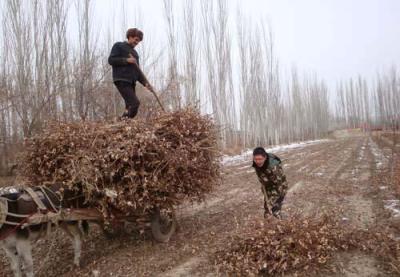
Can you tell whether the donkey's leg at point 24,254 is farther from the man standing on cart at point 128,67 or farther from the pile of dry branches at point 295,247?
the man standing on cart at point 128,67

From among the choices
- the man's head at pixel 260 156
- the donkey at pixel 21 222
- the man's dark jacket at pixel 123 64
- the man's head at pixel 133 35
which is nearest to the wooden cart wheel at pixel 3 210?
the donkey at pixel 21 222

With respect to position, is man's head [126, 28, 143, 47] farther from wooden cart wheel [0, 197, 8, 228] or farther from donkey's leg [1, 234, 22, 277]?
donkey's leg [1, 234, 22, 277]


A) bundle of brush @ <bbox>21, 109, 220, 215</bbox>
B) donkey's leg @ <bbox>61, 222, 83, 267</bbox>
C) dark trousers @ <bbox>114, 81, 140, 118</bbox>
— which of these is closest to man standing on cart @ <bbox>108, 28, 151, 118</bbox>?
dark trousers @ <bbox>114, 81, 140, 118</bbox>

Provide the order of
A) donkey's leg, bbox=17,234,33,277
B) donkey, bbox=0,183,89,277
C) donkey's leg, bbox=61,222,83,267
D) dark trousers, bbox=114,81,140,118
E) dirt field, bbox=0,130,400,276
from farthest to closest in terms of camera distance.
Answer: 1. dark trousers, bbox=114,81,140,118
2. donkey's leg, bbox=61,222,83,267
3. dirt field, bbox=0,130,400,276
4. donkey's leg, bbox=17,234,33,277
5. donkey, bbox=0,183,89,277

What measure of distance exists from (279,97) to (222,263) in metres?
38.3

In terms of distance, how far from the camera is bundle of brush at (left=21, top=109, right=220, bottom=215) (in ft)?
15.3

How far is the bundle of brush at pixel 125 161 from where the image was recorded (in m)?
4.67

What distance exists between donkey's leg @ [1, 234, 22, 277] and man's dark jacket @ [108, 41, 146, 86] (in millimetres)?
2999

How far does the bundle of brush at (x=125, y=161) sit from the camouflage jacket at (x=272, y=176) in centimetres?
92

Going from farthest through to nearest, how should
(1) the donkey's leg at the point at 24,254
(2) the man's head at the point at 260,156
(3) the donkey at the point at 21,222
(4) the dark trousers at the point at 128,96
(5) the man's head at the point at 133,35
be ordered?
(4) the dark trousers at the point at 128,96
(5) the man's head at the point at 133,35
(2) the man's head at the point at 260,156
(1) the donkey's leg at the point at 24,254
(3) the donkey at the point at 21,222

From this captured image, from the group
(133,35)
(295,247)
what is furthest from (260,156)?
(133,35)

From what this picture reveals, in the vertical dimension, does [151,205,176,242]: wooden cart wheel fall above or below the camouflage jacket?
below

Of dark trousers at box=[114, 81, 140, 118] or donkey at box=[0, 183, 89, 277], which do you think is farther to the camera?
dark trousers at box=[114, 81, 140, 118]

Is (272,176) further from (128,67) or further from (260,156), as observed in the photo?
(128,67)
